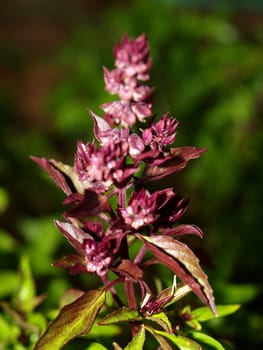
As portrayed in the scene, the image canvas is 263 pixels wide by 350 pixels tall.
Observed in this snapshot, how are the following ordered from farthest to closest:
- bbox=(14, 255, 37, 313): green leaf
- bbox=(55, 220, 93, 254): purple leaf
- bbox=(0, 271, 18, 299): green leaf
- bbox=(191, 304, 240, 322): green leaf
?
bbox=(0, 271, 18, 299): green leaf < bbox=(14, 255, 37, 313): green leaf < bbox=(191, 304, 240, 322): green leaf < bbox=(55, 220, 93, 254): purple leaf

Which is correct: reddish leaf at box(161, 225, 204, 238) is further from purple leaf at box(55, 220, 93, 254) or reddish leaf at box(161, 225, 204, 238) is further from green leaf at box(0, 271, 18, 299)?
green leaf at box(0, 271, 18, 299)

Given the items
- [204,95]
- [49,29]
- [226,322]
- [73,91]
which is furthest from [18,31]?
[226,322]

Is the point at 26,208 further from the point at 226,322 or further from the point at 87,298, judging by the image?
the point at 87,298

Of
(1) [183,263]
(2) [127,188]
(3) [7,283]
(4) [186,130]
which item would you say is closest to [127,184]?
(2) [127,188]

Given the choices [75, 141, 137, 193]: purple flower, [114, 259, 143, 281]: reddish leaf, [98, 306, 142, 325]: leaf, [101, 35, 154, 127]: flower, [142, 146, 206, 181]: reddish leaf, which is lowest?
[98, 306, 142, 325]: leaf

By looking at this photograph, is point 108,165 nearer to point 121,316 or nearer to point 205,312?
point 121,316

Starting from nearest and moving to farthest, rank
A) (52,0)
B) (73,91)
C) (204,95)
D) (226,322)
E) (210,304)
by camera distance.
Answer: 1. (210,304)
2. (226,322)
3. (204,95)
4. (73,91)
5. (52,0)

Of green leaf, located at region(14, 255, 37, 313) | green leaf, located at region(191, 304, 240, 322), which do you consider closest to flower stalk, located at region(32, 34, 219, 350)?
green leaf, located at region(191, 304, 240, 322)

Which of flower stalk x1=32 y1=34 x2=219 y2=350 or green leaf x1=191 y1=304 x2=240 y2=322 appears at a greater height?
flower stalk x1=32 y1=34 x2=219 y2=350
